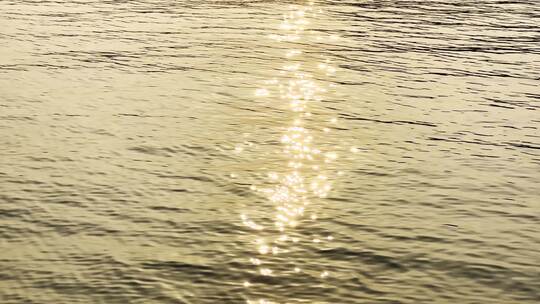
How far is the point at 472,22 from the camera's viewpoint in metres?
9.43

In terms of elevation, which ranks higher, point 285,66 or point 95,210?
point 285,66

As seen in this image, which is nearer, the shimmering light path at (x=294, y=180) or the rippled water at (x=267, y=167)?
the rippled water at (x=267, y=167)

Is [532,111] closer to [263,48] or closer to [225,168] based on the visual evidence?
[225,168]

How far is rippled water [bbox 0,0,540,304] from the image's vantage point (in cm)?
344

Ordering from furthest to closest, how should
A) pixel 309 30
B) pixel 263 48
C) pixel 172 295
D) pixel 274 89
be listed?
pixel 309 30 < pixel 263 48 < pixel 274 89 < pixel 172 295

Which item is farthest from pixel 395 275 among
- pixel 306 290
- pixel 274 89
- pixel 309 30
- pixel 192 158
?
pixel 309 30

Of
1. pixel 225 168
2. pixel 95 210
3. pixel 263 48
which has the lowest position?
pixel 95 210

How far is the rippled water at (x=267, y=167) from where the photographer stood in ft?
11.3

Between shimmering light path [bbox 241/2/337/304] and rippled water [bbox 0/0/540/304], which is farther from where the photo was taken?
shimmering light path [bbox 241/2/337/304]

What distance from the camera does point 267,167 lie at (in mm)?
4691

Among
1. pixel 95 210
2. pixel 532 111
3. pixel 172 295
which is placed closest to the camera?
pixel 172 295

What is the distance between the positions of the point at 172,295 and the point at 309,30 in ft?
19.5

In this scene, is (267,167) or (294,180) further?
(267,167)

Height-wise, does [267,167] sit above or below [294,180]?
above
